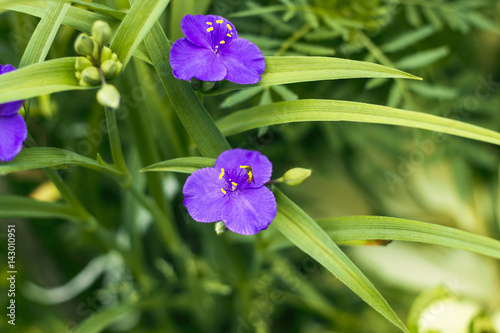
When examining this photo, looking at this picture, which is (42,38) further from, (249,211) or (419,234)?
(419,234)

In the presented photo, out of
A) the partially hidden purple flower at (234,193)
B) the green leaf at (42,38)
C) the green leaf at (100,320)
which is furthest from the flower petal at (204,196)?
the green leaf at (100,320)

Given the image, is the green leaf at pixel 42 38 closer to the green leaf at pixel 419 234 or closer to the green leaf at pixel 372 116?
the green leaf at pixel 372 116

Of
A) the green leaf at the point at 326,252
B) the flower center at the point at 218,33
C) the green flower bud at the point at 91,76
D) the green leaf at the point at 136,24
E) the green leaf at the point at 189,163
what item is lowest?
the green leaf at the point at 326,252

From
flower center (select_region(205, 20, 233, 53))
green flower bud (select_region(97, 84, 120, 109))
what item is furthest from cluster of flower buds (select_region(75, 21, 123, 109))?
flower center (select_region(205, 20, 233, 53))

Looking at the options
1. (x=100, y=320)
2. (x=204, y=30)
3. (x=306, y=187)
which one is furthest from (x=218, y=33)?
(x=306, y=187)

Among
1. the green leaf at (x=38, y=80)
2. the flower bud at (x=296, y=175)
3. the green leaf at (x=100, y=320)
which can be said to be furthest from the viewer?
the green leaf at (x=100, y=320)

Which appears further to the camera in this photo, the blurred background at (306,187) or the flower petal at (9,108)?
the blurred background at (306,187)

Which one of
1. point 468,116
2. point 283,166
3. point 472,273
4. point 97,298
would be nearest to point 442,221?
point 472,273

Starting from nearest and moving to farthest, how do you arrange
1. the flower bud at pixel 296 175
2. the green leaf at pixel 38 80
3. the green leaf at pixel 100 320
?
1. the green leaf at pixel 38 80
2. the flower bud at pixel 296 175
3. the green leaf at pixel 100 320

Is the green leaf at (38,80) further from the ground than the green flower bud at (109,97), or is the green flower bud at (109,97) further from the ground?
the green leaf at (38,80)
